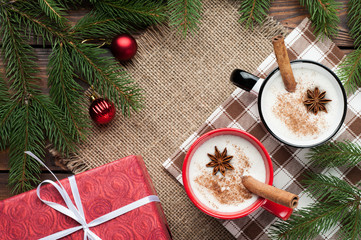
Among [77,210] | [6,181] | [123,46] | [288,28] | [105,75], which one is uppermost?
[288,28]

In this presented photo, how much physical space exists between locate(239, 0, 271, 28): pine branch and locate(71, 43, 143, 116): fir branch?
41 cm

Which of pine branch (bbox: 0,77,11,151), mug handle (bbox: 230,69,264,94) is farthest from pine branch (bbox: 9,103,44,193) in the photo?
mug handle (bbox: 230,69,264,94)

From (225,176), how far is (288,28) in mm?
531

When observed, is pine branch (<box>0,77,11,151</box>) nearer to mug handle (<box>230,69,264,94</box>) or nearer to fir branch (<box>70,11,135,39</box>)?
fir branch (<box>70,11,135,39</box>)

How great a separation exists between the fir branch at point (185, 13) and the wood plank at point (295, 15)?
0.25m

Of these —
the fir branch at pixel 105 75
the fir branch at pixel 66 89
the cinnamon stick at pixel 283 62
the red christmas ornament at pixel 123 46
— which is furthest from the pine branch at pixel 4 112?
the cinnamon stick at pixel 283 62

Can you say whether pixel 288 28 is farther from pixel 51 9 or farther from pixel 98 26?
pixel 51 9

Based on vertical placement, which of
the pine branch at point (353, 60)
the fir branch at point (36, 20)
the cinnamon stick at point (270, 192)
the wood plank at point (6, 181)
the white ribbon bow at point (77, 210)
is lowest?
the wood plank at point (6, 181)

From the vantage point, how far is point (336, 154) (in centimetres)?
98

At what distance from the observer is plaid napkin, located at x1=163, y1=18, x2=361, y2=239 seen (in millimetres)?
1033

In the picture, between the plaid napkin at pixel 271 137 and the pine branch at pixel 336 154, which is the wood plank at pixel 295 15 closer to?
the plaid napkin at pixel 271 137

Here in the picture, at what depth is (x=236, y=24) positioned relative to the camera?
42.6 inches

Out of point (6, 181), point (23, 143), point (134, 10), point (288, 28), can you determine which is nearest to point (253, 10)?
point (288, 28)

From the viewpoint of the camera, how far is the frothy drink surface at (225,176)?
93 cm
